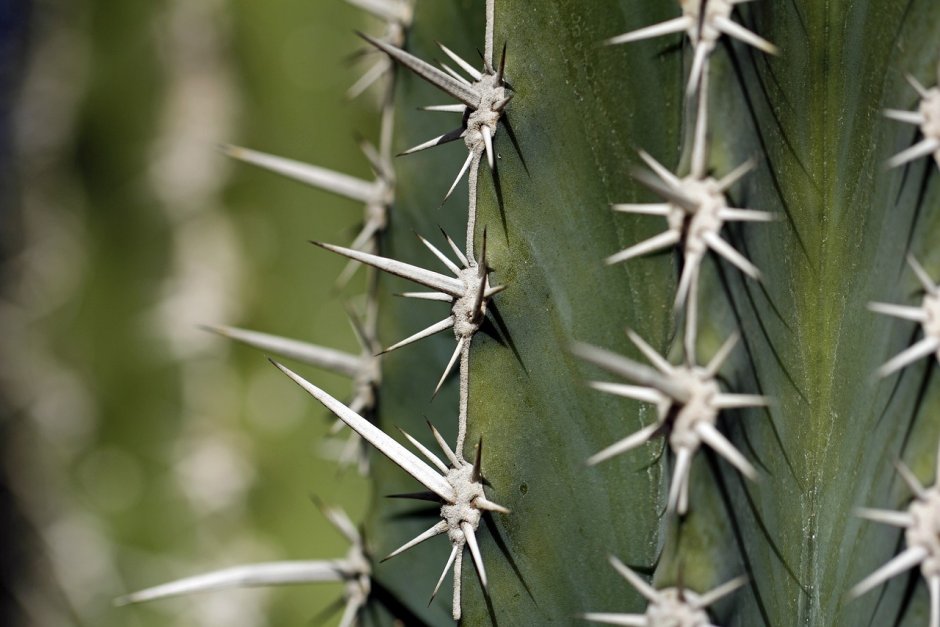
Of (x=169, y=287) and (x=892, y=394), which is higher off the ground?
(x=169, y=287)

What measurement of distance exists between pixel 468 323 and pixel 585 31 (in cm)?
22

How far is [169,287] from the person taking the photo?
1.39 metres

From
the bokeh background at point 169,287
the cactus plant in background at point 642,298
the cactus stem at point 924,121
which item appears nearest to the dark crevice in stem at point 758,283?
the cactus plant in background at point 642,298

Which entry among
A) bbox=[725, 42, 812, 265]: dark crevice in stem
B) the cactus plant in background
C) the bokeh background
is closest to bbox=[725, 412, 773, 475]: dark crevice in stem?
the cactus plant in background

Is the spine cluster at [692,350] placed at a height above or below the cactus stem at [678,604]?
above

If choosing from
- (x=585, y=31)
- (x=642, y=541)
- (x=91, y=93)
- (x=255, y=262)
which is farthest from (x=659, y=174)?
(x=91, y=93)

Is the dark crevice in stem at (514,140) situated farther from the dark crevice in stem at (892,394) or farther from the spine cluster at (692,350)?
the dark crevice in stem at (892,394)

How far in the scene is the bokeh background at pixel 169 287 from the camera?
1.33 meters

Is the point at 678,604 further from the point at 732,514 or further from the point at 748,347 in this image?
the point at 748,347

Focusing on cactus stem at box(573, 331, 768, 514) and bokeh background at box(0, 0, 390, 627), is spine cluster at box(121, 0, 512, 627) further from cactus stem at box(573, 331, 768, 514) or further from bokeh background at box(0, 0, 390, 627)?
bokeh background at box(0, 0, 390, 627)

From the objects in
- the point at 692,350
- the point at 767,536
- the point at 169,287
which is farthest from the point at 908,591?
the point at 169,287

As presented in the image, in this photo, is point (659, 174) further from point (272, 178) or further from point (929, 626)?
point (272, 178)

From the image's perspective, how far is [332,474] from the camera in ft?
4.43

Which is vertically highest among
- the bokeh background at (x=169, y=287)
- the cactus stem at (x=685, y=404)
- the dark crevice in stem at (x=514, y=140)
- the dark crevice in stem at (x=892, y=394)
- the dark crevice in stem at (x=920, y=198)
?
the bokeh background at (x=169, y=287)
